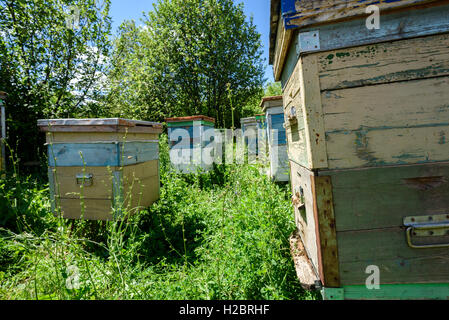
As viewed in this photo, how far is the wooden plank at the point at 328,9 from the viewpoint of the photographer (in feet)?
3.58

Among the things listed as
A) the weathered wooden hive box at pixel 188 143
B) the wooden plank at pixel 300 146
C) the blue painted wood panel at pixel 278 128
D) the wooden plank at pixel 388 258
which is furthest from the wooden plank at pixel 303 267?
the weathered wooden hive box at pixel 188 143

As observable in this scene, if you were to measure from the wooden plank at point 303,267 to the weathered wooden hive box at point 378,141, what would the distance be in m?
0.08

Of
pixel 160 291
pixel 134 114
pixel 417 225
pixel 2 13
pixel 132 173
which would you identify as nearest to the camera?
pixel 417 225

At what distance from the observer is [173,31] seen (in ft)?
39.1

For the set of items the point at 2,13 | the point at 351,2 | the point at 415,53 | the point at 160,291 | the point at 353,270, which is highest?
the point at 2,13

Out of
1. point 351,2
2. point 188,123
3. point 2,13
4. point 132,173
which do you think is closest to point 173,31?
point 2,13

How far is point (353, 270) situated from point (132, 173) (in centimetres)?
228

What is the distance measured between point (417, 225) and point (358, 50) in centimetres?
88

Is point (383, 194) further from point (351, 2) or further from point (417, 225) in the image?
point (351, 2)

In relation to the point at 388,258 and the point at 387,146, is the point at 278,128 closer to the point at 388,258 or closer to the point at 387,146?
the point at 387,146

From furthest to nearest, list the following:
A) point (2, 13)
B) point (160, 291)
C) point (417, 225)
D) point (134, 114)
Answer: point (134, 114) < point (2, 13) < point (160, 291) < point (417, 225)

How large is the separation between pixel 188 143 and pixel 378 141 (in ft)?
14.8

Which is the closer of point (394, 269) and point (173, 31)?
point (394, 269)

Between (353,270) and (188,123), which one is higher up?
(188,123)
